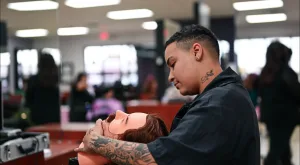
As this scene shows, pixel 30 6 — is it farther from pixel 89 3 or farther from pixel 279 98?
pixel 89 3

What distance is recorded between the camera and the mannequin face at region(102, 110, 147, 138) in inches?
56.9

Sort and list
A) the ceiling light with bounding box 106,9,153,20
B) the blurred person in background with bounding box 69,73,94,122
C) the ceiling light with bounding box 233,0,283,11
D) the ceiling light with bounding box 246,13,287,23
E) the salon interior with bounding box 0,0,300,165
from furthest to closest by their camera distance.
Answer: the ceiling light with bounding box 106,9,153,20 < the ceiling light with bounding box 233,0,283,11 < the ceiling light with bounding box 246,13,287,23 < the blurred person in background with bounding box 69,73,94,122 < the salon interior with bounding box 0,0,300,165

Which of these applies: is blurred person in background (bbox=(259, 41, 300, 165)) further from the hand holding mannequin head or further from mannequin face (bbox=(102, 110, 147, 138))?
the hand holding mannequin head

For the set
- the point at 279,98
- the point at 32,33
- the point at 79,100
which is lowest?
the point at 79,100

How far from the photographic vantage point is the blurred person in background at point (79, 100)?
17.6 ft

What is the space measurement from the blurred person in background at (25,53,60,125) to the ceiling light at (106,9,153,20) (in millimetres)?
3960

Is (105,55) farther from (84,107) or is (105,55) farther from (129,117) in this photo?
(129,117)

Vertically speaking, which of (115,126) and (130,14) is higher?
(130,14)

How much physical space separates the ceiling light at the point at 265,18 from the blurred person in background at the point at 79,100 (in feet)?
8.73

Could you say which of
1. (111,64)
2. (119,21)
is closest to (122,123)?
(119,21)

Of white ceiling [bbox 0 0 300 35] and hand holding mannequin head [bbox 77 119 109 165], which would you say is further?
white ceiling [bbox 0 0 300 35]

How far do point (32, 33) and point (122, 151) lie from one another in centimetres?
346

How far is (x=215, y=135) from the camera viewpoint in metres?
1.26

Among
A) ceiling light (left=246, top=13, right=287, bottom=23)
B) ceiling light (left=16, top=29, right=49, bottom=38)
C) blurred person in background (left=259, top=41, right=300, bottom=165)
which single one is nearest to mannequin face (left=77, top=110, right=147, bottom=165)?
blurred person in background (left=259, top=41, right=300, bottom=165)
